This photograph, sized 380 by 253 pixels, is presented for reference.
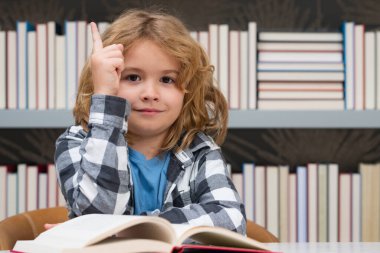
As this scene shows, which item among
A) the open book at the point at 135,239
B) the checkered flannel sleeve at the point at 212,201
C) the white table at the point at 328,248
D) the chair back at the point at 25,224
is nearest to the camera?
the open book at the point at 135,239

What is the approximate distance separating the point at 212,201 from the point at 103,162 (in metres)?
0.22

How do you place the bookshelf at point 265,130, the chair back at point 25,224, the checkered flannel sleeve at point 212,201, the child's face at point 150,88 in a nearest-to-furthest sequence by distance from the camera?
the checkered flannel sleeve at point 212,201
the child's face at point 150,88
the chair back at point 25,224
the bookshelf at point 265,130

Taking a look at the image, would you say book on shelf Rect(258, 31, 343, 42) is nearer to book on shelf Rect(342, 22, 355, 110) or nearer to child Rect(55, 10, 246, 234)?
book on shelf Rect(342, 22, 355, 110)

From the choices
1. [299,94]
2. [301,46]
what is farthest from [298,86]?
[301,46]

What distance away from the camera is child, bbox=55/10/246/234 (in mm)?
1094

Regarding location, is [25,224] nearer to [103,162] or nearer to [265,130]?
[103,162]

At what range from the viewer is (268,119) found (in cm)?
195

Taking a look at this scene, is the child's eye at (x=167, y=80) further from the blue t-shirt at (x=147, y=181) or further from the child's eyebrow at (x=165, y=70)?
the blue t-shirt at (x=147, y=181)

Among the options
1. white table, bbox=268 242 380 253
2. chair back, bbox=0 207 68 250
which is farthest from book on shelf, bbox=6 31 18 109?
white table, bbox=268 242 380 253

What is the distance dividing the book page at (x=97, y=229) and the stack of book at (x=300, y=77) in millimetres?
1265

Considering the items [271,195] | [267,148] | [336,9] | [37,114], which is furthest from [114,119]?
[336,9]

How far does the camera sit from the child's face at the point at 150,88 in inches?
46.3

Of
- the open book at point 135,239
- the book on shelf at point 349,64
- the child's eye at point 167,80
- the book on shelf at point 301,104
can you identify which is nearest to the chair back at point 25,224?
the child's eye at point 167,80

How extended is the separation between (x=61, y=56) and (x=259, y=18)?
2.47 ft
